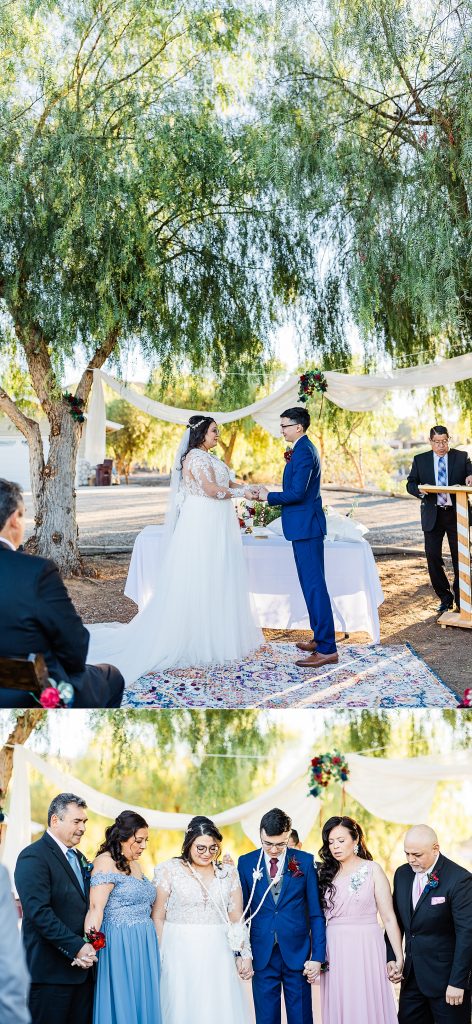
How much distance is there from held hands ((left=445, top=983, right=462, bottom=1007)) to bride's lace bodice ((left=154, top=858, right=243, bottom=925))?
0.77 metres

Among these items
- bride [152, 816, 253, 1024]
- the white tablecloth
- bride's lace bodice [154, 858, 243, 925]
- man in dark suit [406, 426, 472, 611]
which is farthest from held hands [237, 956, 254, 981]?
man in dark suit [406, 426, 472, 611]

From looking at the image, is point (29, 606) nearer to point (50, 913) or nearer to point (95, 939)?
point (50, 913)

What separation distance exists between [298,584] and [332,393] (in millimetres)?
1965

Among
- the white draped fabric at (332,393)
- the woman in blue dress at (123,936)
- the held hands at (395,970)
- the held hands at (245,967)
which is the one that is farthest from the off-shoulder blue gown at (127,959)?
the white draped fabric at (332,393)

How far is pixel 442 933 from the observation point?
3287 millimetres

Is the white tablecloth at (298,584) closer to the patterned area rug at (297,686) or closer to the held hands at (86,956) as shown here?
the patterned area rug at (297,686)

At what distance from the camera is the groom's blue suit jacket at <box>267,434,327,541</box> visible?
6434mm

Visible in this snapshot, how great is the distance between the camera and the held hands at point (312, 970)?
3.30 m

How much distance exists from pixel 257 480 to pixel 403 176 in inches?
708

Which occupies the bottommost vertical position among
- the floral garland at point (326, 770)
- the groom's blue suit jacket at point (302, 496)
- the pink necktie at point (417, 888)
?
the pink necktie at point (417, 888)

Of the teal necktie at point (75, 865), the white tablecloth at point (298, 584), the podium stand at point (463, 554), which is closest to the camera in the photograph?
the teal necktie at point (75, 865)

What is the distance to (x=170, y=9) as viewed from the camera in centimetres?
929

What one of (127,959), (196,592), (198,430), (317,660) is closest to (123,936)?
(127,959)

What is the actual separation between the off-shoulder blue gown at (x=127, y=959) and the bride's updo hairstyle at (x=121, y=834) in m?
0.05
